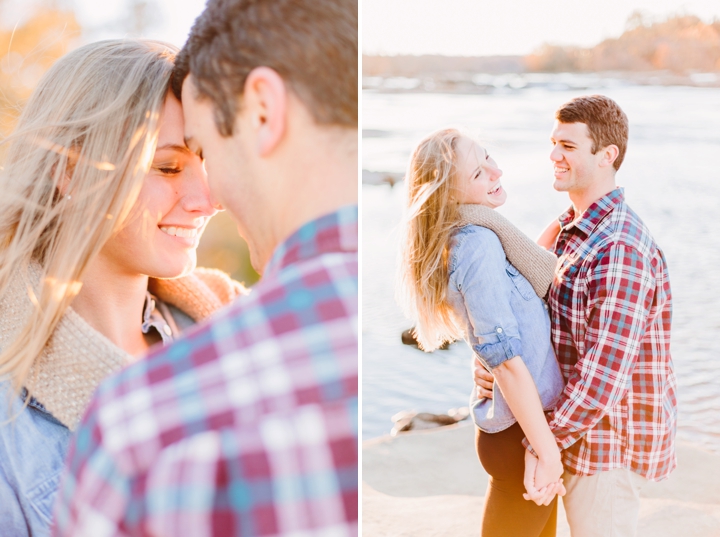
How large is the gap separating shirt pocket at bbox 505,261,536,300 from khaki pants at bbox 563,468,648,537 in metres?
0.50

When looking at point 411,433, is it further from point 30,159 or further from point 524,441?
point 30,159

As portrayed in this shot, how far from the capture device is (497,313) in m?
1.34

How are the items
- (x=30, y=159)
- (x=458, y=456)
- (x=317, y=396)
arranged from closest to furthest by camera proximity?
(x=317, y=396) → (x=30, y=159) → (x=458, y=456)

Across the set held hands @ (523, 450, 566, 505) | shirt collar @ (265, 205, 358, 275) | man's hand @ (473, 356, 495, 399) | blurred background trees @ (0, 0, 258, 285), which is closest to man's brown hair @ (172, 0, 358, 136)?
shirt collar @ (265, 205, 358, 275)

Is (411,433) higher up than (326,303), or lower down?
lower down

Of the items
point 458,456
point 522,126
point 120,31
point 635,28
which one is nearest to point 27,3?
point 120,31

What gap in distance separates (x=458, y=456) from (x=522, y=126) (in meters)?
1.81

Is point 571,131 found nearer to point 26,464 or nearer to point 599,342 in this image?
point 599,342

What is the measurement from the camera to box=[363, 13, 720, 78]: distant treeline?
1.88 meters

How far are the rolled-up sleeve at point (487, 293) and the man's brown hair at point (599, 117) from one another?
38 centimetres

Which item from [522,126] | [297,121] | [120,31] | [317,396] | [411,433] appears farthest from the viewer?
[522,126]

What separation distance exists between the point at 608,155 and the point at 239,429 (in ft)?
3.95

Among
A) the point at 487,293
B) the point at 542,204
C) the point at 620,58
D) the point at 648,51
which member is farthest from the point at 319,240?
the point at 542,204

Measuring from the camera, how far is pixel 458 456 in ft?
8.15
